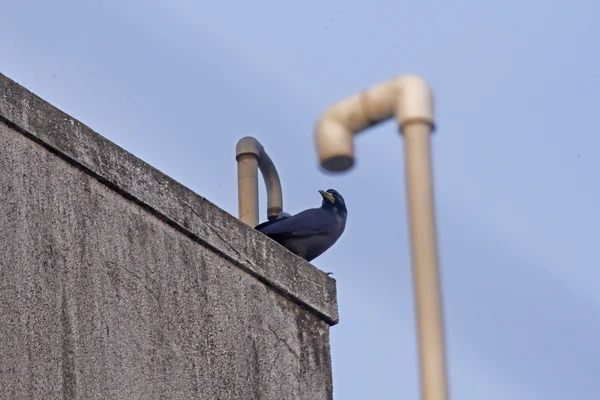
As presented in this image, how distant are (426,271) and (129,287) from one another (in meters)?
2.71

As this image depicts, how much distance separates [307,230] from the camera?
9.99m

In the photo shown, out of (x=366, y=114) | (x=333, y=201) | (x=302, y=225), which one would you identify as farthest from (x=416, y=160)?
(x=333, y=201)

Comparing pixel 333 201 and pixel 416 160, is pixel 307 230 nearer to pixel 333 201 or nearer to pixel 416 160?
pixel 333 201

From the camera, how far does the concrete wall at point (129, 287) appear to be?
23.3ft

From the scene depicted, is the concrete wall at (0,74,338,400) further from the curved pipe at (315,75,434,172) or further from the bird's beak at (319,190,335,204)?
the bird's beak at (319,190,335,204)

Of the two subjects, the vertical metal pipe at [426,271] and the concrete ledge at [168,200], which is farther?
the concrete ledge at [168,200]

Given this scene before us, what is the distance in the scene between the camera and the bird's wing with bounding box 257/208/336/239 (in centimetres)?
976

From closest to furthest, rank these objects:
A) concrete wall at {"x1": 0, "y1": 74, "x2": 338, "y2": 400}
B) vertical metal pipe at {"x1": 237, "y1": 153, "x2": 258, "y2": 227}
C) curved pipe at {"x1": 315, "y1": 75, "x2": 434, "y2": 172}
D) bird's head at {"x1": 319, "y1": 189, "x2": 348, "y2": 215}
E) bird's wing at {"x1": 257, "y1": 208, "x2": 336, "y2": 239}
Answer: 1. curved pipe at {"x1": 315, "y1": 75, "x2": 434, "y2": 172}
2. concrete wall at {"x1": 0, "y1": 74, "x2": 338, "y2": 400}
3. vertical metal pipe at {"x1": 237, "y1": 153, "x2": 258, "y2": 227}
4. bird's wing at {"x1": 257, "y1": 208, "x2": 336, "y2": 239}
5. bird's head at {"x1": 319, "y1": 189, "x2": 348, "y2": 215}

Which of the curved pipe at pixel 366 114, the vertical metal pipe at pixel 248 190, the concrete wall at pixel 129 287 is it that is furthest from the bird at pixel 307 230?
the curved pipe at pixel 366 114

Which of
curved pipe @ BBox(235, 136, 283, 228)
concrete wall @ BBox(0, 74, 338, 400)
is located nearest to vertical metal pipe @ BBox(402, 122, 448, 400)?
concrete wall @ BBox(0, 74, 338, 400)

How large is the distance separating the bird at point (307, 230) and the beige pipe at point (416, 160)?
12.9ft

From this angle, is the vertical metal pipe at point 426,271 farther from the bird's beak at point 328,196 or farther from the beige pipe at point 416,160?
the bird's beak at point 328,196

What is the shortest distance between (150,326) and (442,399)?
2831mm

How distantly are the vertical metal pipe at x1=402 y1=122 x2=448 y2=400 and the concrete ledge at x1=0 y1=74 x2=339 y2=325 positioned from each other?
264 cm
